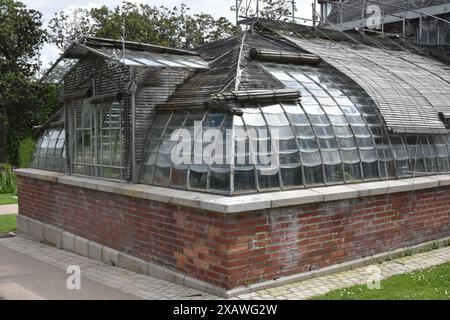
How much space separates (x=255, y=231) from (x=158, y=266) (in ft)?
7.04

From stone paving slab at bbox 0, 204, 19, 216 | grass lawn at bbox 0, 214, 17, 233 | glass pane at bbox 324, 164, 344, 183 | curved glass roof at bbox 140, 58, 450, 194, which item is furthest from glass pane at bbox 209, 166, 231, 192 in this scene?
stone paving slab at bbox 0, 204, 19, 216

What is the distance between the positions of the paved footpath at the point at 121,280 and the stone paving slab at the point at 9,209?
28.4 ft

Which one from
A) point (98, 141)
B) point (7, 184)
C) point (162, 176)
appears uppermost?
point (98, 141)

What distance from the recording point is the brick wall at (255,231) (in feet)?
26.2

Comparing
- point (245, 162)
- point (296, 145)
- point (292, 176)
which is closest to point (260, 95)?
point (296, 145)

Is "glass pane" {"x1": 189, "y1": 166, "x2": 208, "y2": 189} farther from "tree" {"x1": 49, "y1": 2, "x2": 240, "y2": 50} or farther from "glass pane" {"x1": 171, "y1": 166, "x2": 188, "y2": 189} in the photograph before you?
"tree" {"x1": 49, "y1": 2, "x2": 240, "y2": 50}

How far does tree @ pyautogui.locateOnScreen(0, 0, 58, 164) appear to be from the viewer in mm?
34781

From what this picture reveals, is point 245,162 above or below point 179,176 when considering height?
above

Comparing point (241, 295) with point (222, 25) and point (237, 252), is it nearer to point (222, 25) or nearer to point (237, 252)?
point (237, 252)

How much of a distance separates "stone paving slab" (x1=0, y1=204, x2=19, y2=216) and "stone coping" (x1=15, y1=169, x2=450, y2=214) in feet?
30.9

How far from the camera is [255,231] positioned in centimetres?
807

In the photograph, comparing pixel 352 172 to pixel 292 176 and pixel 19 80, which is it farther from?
pixel 19 80

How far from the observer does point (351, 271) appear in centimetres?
930

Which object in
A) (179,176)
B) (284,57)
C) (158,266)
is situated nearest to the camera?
(179,176)
